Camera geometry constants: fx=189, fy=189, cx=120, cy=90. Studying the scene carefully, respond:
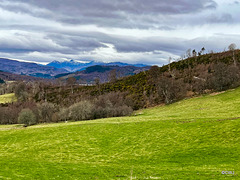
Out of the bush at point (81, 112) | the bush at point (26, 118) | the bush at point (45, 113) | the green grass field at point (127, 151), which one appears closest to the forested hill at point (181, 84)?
→ the bush at point (81, 112)

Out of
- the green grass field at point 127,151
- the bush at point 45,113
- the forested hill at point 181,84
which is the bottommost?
the bush at point 45,113

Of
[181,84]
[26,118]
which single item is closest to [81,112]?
[26,118]

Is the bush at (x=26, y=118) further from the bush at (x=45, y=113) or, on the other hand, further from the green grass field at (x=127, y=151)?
the green grass field at (x=127, y=151)

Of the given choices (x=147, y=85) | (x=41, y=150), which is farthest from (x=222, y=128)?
(x=147, y=85)

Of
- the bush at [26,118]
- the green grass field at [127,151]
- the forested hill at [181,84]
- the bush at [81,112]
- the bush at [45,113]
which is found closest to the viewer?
the green grass field at [127,151]

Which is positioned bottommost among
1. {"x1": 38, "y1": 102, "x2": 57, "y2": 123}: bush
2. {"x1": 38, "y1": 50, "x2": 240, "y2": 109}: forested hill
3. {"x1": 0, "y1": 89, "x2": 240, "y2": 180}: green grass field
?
{"x1": 38, "y1": 102, "x2": 57, "y2": 123}: bush

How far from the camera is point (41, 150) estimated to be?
38000 millimetres

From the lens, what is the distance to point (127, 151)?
112ft

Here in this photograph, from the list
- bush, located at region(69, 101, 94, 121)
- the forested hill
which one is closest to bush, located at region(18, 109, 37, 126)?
bush, located at region(69, 101, 94, 121)

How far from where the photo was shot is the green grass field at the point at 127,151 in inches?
906

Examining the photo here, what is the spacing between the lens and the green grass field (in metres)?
23.0

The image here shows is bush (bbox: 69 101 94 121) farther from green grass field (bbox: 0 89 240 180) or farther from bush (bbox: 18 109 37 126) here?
green grass field (bbox: 0 89 240 180)

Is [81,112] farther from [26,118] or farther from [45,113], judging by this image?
[45,113]

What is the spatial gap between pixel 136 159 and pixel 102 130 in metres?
18.5
